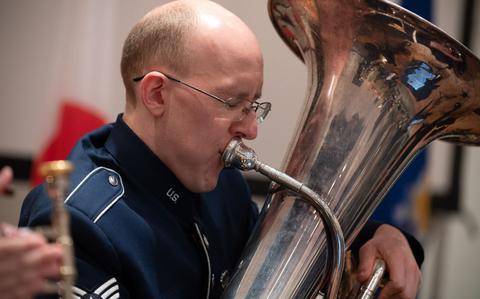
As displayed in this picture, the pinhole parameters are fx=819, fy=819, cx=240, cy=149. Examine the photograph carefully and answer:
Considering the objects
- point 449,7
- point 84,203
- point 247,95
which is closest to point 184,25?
point 247,95

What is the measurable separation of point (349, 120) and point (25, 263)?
645 millimetres

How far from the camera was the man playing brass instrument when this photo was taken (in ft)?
3.76

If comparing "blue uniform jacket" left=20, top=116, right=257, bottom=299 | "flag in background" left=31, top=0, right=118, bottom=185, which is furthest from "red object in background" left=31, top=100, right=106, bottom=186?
"blue uniform jacket" left=20, top=116, right=257, bottom=299

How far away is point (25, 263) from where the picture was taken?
677 mm

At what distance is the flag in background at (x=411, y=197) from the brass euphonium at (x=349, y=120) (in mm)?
1033

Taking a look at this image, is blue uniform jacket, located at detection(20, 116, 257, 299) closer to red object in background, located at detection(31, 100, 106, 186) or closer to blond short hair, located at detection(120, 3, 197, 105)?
blond short hair, located at detection(120, 3, 197, 105)

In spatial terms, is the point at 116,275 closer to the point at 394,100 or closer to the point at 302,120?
the point at 302,120

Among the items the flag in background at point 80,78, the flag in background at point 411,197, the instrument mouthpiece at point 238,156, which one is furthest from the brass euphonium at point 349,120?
the flag in background at point 411,197

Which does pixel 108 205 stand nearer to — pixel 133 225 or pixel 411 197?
pixel 133 225

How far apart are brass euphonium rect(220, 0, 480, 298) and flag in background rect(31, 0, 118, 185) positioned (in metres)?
0.82

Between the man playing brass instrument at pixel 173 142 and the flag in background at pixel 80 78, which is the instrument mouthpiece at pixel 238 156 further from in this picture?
the flag in background at pixel 80 78

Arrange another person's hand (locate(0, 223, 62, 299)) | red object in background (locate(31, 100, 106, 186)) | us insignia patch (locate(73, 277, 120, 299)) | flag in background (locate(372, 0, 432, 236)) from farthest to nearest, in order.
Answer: flag in background (locate(372, 0, 432, 236)) < red object in background (locate(31, 100, 106, 186)) < us insignia patch (locate(73, 277, 120, 299)) < another person's hand (locate(0, 223, 62, 299))

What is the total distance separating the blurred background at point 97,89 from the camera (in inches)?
76.9

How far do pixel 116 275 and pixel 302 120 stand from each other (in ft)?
1.23
